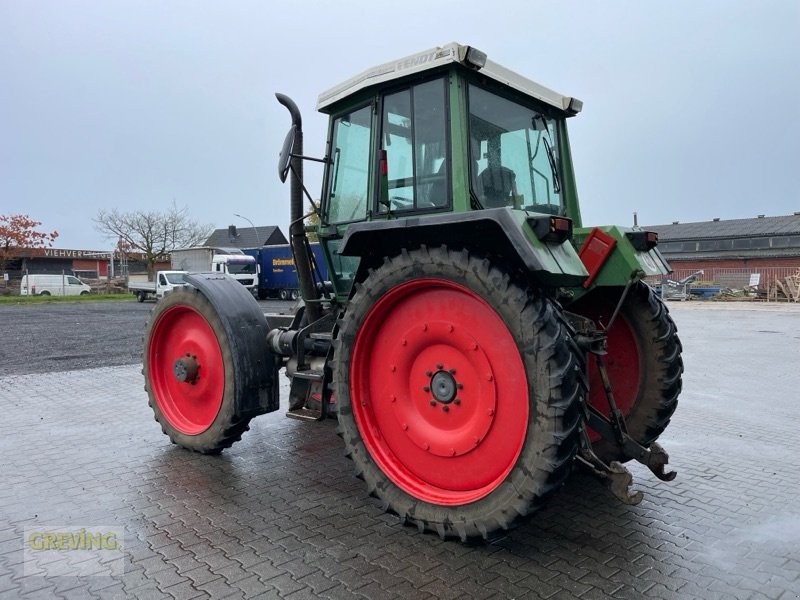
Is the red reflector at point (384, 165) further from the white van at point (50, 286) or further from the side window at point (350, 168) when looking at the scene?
the white van at point (50, 286)

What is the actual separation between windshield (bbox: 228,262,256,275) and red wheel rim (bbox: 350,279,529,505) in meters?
29.4

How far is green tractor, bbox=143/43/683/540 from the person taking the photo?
288 cm

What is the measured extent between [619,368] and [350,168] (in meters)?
2.39

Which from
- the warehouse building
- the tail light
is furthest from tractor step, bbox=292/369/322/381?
the warehouse building

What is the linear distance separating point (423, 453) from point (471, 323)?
0.81 metres

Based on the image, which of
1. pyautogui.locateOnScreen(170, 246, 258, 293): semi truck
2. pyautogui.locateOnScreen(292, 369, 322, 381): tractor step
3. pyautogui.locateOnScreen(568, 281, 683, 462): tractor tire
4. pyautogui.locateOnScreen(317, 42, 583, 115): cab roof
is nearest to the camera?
pyautogui.locateOnScreen(317, 42, 583, 115): cab roof

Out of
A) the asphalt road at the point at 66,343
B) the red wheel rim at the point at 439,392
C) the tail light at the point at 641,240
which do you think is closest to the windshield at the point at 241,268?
the asphalt road at the point at 66,343

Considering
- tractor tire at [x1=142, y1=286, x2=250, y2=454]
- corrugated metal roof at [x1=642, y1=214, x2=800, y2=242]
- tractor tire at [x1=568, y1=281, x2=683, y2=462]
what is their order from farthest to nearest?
1. corrugated metal roof at [x1=642, y1=214, x2=800, y2=242]
2. tractor tire at [x1=142, y1=286, x2=250, y2=454]
3. tractor tire at [x1=568, y1=281, x2=683, y2=462]

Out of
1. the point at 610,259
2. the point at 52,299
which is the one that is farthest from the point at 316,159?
the point at 52,299

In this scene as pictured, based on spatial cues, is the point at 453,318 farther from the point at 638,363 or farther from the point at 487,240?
the point at 638,363

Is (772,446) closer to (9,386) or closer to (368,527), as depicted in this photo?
(368,527)

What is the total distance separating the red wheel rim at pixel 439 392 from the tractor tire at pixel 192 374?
1.44 m

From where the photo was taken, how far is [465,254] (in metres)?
2.99

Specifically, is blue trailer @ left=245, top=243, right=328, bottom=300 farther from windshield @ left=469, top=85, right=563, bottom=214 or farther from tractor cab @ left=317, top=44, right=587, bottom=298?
windshield @ left=469, top=85, right=563, bottom=214
